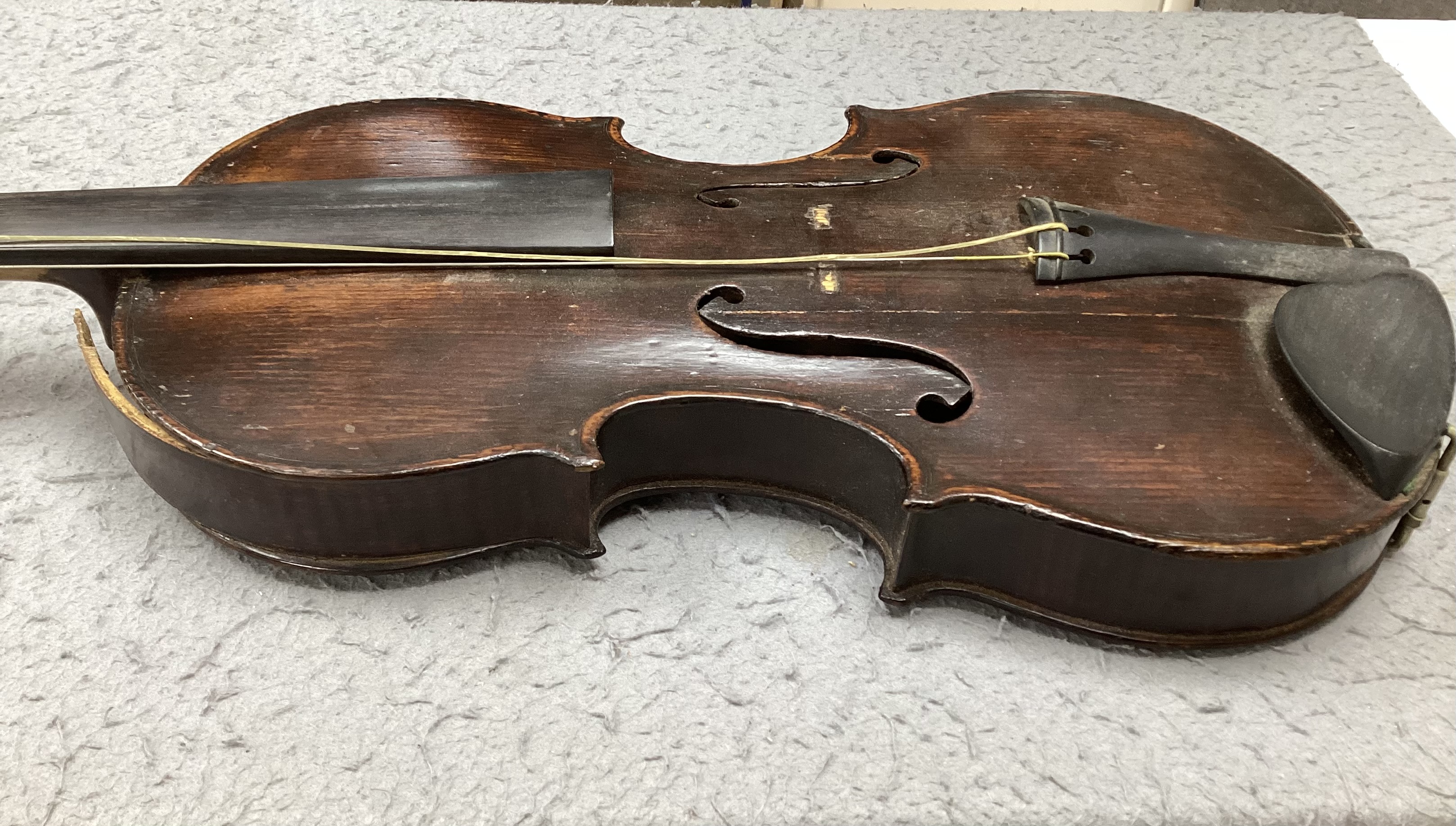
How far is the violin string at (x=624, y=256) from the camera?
1.13 metres

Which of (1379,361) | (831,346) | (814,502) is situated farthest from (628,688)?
(1379,361)

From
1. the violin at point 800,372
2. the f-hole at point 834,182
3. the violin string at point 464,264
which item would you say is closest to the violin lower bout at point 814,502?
the violin at point 800,372

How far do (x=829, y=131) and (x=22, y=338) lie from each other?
1.07 m

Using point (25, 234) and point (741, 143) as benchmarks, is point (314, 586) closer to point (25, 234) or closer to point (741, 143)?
point (25, 234)

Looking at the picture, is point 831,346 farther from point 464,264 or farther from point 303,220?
point 303,220

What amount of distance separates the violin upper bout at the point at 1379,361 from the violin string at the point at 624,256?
9.2 inches

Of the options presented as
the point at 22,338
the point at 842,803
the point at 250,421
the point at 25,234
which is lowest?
the point at 842,803

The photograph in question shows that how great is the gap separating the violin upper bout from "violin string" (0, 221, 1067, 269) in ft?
0.76

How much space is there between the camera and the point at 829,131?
1736 millimetres

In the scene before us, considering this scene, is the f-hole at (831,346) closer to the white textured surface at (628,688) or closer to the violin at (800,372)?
the violin at (800,372)

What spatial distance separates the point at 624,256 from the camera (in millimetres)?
1184

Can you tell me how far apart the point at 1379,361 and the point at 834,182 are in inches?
21.6

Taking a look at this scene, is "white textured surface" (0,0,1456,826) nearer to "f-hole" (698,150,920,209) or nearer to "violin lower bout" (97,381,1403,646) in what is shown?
"violin lower bout" (97,381,1403,646)

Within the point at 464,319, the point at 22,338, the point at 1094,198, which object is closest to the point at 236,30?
the point at 22,338
